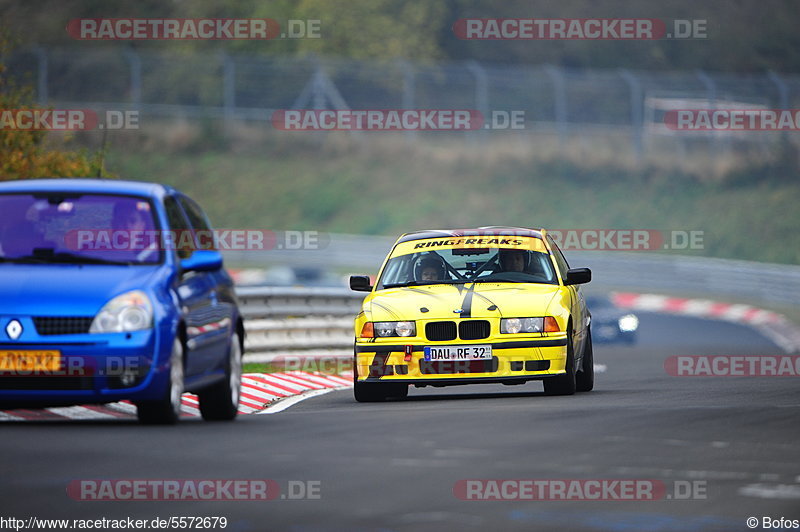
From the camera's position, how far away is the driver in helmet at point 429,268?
1553cm

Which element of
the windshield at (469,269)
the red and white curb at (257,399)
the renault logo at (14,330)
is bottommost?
the red and white curb at (257,399)

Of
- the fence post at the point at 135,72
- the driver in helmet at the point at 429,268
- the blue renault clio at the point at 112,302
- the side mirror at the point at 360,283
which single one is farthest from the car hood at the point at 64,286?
the fence post at the point at 135,72

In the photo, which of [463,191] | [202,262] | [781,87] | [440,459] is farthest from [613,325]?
[463,191]

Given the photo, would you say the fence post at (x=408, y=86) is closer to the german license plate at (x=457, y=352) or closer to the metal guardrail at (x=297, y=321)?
the metal guardrail at (x=297, y=321)

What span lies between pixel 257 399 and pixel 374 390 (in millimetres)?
1313

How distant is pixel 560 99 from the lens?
191 ft

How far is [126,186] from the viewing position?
476 inches

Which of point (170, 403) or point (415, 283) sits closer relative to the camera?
point (170, 403)

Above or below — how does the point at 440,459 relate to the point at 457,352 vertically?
below

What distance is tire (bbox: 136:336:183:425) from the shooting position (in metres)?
11.2

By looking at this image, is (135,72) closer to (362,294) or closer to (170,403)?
(362,294)

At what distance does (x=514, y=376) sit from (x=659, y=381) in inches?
178

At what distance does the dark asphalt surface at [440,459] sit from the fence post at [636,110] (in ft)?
136

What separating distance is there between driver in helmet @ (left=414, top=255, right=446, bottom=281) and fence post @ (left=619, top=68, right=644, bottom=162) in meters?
39.1
